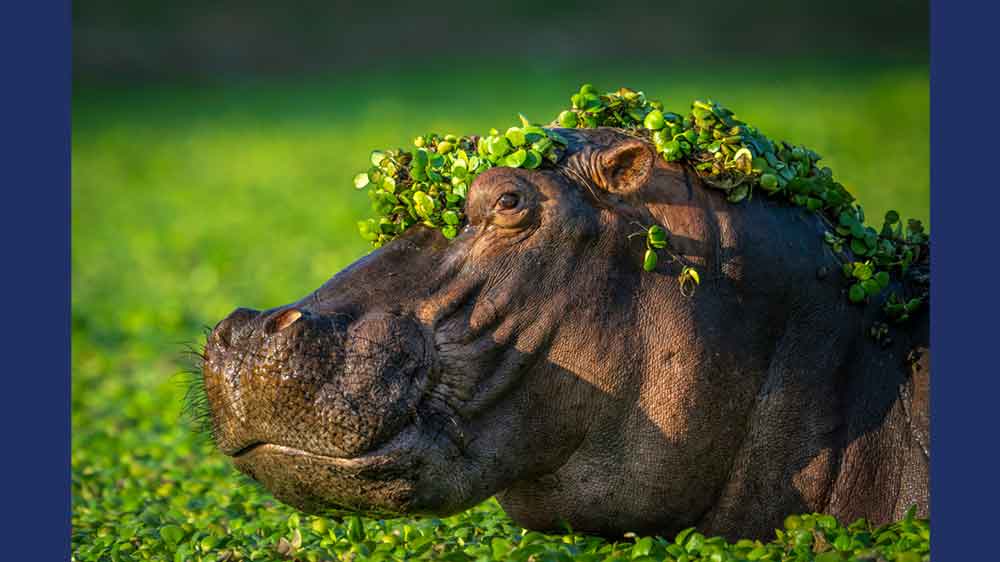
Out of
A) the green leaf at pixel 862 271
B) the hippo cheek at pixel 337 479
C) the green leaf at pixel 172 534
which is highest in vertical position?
the green leaf at pixel 862 271

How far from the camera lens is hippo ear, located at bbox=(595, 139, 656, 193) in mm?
4023

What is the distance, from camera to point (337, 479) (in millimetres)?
3615

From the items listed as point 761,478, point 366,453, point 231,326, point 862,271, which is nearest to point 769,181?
point 862,271

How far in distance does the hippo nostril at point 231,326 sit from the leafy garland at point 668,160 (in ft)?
1.94

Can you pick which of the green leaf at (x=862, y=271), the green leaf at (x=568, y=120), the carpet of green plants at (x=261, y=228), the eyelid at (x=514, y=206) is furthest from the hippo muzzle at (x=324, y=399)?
the green leaf at (x=862, y=271)

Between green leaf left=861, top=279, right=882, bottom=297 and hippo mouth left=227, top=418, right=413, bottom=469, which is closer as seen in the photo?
hippo mouth left=227, top=418, right=413, bottom=469

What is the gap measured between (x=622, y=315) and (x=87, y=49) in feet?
74.8

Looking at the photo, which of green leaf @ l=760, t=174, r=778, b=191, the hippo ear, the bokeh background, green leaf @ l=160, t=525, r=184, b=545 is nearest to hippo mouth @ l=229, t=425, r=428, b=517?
the bokeh background

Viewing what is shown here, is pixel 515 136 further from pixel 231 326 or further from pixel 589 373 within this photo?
pixel 231 326

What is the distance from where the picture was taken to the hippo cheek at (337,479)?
11.8 feet

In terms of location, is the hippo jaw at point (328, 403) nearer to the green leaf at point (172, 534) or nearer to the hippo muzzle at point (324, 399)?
the hippo muzzle at point (324, 399)

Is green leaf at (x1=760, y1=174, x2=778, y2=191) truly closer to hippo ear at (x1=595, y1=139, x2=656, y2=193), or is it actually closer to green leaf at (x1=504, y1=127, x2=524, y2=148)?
hippo ear at (x1=595, y1=139, x2=656, y2=193)

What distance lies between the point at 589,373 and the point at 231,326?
99 cm

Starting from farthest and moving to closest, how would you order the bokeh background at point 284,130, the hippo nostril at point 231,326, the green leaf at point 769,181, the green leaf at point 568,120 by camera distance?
the bokeh background at point 284,130 → the green leaf at point 568,120 → the green leaf at point 769,181 → the hippo nostril at point 231,326
